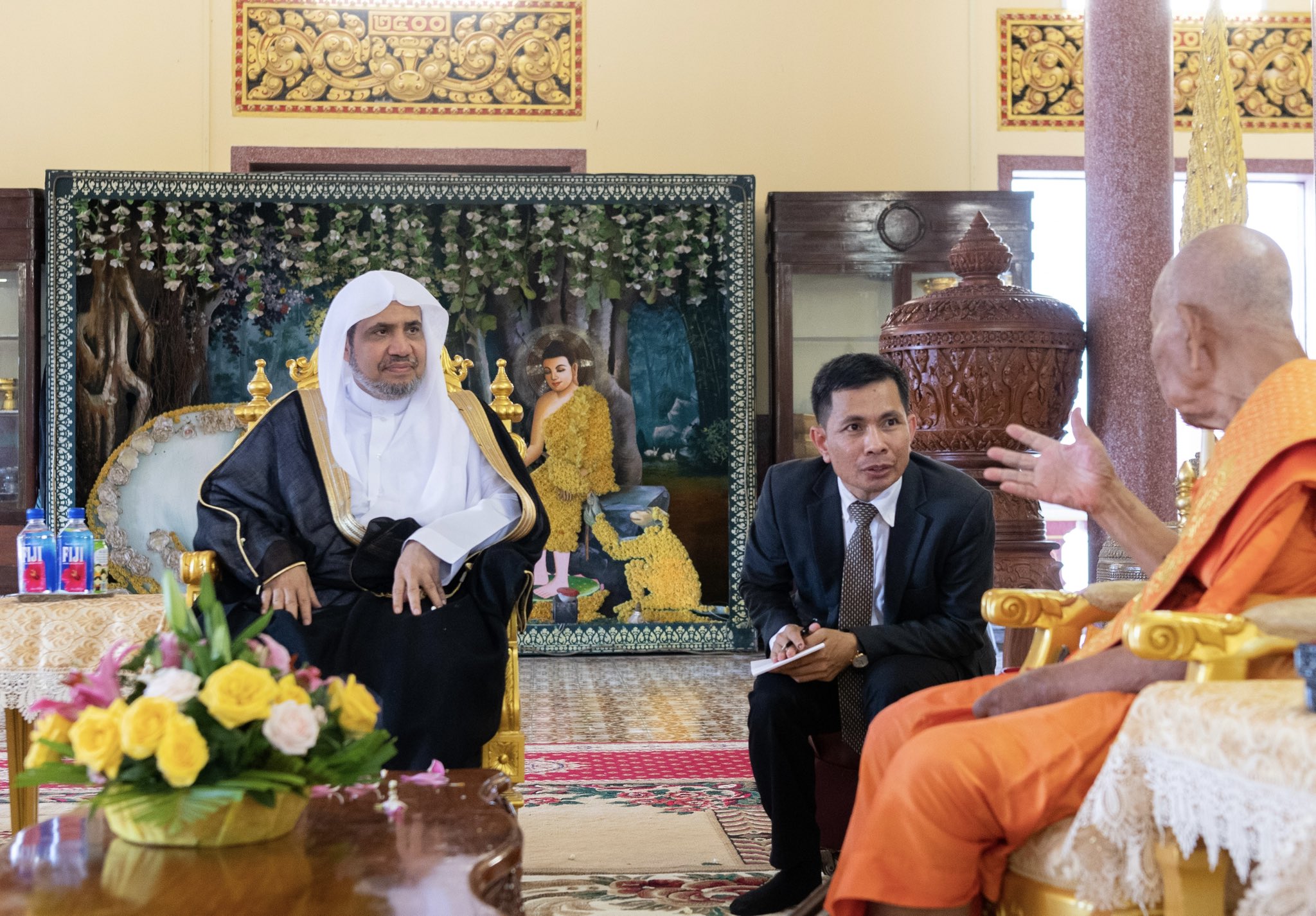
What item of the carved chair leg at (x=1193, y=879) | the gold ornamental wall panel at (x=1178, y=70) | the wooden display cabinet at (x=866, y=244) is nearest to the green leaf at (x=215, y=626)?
the carved chair leg at (x=1193, y=879)

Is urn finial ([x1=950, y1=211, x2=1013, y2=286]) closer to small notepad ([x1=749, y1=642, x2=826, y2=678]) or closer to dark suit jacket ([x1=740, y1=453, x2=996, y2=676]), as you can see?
dark suit jacket ([x1=740, y1=453, x2=996, y2=676])

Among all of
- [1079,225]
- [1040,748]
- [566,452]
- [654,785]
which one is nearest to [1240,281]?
[1040,748]

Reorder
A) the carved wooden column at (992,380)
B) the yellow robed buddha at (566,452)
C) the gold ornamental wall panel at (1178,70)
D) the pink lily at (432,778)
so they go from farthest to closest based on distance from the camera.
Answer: the gold ornamental wall panel at (1178,70) < the yellow robed buddha at (566,452) < the carved wooden column at (992,380) < the pink lily at (432,778)

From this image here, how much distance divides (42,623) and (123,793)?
4.89ft

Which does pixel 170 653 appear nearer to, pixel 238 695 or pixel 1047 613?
pixel 238 695

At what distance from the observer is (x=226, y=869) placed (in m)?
1.60

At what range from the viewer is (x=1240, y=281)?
2.05 meters

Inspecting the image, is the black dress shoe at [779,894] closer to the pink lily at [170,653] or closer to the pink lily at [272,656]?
the pink lily at [272,656]

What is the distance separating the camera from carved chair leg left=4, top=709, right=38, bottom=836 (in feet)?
9.30

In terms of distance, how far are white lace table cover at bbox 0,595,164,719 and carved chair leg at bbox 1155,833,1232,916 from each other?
213 cm

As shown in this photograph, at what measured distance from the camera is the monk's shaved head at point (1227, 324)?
204cm

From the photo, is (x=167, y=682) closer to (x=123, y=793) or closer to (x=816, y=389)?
(x=123, y=793)

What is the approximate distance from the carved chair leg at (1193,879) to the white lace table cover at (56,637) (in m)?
2.13

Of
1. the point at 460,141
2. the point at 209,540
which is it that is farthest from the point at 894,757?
the point at 460,141
